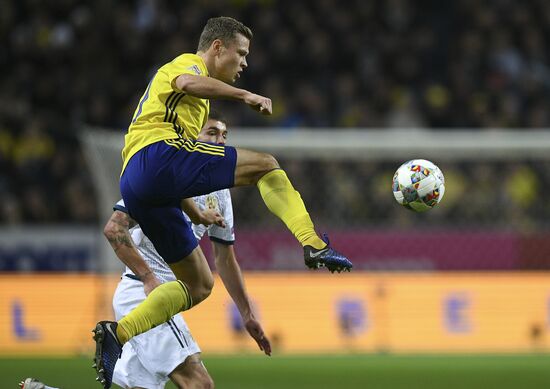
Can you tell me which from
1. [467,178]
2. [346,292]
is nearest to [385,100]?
[467,178]

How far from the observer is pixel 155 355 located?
5750 mm

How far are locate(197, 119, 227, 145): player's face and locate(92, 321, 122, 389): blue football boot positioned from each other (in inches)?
56.8

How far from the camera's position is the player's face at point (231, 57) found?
5.62 m

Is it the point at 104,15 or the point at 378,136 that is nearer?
the point at 378,136

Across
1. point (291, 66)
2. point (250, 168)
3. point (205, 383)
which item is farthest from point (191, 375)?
point (291, 66)

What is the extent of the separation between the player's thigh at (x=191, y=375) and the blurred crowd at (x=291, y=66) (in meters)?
8.70

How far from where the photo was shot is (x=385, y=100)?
15.5 m

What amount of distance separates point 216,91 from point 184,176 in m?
0.44

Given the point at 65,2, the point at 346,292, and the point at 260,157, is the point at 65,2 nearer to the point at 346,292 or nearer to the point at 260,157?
the point at 346,292

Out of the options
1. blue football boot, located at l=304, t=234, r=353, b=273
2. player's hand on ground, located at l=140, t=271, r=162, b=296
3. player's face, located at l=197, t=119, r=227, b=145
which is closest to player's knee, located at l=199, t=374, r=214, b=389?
player's hand on ground, located at l=140, t=271, r=162, b=296

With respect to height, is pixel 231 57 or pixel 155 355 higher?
pixel 231 57

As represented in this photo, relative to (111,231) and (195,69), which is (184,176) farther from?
(111,231)

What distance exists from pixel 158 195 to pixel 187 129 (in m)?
0.41

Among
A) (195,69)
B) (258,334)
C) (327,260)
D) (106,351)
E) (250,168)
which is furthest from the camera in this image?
(258,334)
